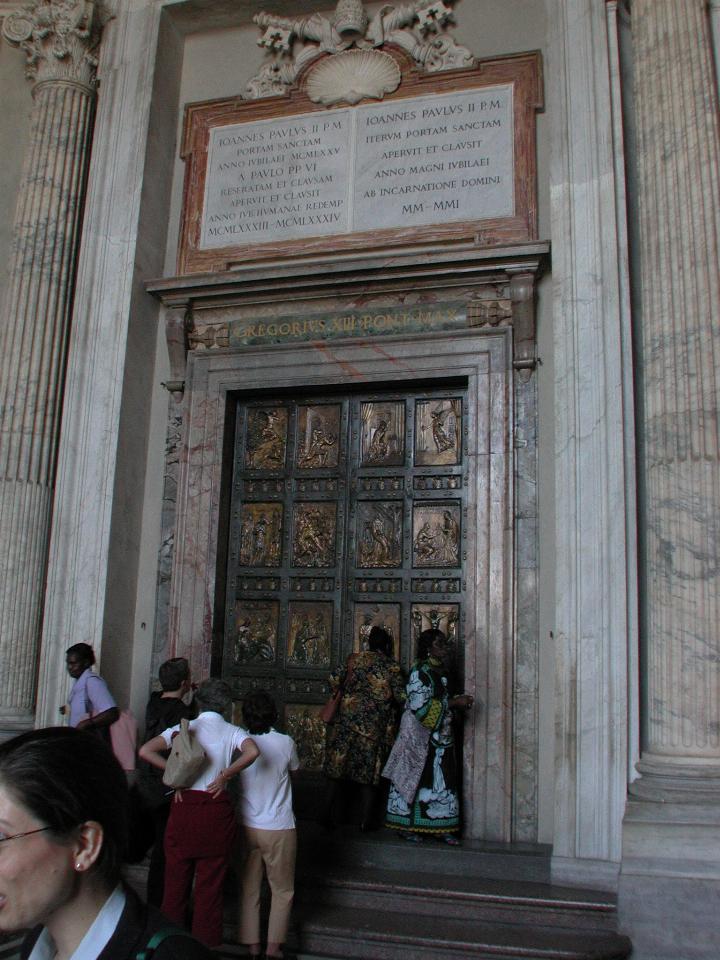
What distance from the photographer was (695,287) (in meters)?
5.63

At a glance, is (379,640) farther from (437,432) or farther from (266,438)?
(266,438)

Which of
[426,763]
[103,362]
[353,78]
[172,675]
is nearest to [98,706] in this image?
[172,675]

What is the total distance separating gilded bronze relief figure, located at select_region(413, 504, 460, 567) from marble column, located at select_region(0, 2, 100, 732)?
2771 millimetres

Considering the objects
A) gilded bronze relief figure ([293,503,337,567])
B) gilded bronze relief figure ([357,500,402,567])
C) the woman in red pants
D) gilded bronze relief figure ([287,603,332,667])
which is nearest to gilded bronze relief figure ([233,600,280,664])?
gilded bronze relief figure ([287,603,332,667])

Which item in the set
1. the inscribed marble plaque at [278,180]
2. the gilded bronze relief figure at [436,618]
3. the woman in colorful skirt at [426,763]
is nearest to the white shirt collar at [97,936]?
the woman in colorful skirt at [426,763]

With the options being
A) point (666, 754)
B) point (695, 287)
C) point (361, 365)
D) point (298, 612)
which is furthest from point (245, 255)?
point (666, 754)

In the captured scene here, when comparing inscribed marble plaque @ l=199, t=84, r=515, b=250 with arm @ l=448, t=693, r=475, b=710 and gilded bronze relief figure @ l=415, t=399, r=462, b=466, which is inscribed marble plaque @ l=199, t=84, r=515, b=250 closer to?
gilded bronze relief figure @ l=415, t=399, r=462, b=466

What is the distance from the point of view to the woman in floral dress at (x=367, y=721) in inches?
233

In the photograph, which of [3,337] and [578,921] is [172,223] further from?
[578,921]

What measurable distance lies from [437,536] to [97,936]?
5.58 meters

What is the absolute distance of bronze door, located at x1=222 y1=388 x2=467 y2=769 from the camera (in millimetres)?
7012

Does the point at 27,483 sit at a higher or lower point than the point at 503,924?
higher

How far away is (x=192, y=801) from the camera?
432 centimetres

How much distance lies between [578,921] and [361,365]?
3997 mm
